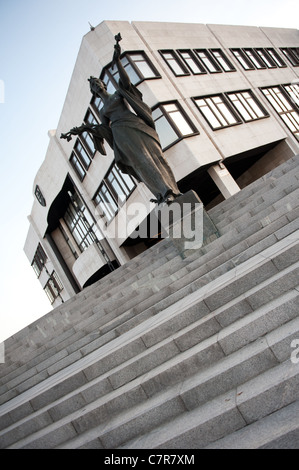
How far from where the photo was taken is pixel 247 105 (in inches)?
797

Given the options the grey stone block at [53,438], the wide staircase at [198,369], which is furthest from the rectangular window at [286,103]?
the grey stone block at [53,438]

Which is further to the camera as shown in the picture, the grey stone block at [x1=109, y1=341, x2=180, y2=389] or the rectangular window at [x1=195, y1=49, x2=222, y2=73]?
the rectangular window at [x1=195, y1=49, x2=222, y2=73]

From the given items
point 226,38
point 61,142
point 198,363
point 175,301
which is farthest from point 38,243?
point 198,363

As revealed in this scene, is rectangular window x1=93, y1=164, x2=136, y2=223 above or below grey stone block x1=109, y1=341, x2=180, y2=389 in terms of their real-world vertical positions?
above

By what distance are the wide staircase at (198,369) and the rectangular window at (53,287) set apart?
92.4 feet

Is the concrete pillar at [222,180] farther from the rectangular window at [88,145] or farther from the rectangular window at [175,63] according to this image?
the rectangular window at [88,145]

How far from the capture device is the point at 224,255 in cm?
584

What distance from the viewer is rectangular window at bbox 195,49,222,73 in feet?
67.2

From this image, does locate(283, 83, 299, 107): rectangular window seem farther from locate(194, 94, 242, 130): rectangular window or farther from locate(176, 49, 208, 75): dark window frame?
locate(176, 49, 208, 75): dark window frame

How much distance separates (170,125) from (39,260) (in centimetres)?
2528

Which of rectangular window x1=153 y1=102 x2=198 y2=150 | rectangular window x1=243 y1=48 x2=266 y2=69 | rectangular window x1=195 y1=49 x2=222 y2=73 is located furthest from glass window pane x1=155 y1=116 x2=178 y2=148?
rectangular window x1=243 y1=48 x2=266 y2=69

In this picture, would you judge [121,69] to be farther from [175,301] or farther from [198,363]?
[198,363]

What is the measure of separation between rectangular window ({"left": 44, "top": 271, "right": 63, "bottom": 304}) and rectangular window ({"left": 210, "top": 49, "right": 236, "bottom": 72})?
74.1ft
